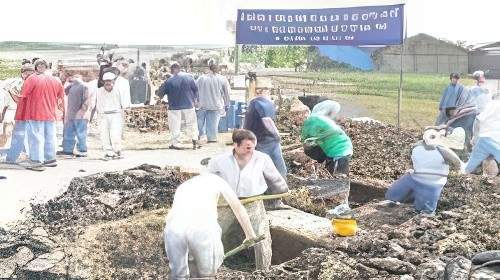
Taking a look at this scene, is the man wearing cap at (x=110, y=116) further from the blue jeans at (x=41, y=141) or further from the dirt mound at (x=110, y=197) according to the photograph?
the blue jeans at (x=41, y=141)

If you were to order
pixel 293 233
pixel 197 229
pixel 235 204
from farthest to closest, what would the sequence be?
pixel 293 233, pixel 235 204, pixel 197 229

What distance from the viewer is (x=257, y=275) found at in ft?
22.7

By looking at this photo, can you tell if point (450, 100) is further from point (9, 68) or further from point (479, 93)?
point (9, 68)

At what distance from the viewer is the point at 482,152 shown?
8.76 m

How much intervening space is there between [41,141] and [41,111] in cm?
29

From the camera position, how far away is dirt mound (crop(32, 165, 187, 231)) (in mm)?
7617

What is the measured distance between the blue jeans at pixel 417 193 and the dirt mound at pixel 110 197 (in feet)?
6.53

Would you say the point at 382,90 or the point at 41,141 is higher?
the point at 382,90

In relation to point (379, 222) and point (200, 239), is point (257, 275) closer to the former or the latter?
point (200, 239)

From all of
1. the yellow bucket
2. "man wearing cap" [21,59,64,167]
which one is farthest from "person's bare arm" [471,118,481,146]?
"man wearing cap" [21,59,64,167]

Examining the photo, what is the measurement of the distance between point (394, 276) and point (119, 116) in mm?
2934

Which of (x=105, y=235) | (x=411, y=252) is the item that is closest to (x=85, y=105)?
(x=105, y=235)

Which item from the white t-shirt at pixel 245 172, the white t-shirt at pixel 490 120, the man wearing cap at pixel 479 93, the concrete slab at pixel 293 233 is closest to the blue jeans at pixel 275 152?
the concrete slab at pixel 293 233

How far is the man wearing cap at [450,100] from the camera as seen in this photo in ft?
29.5
